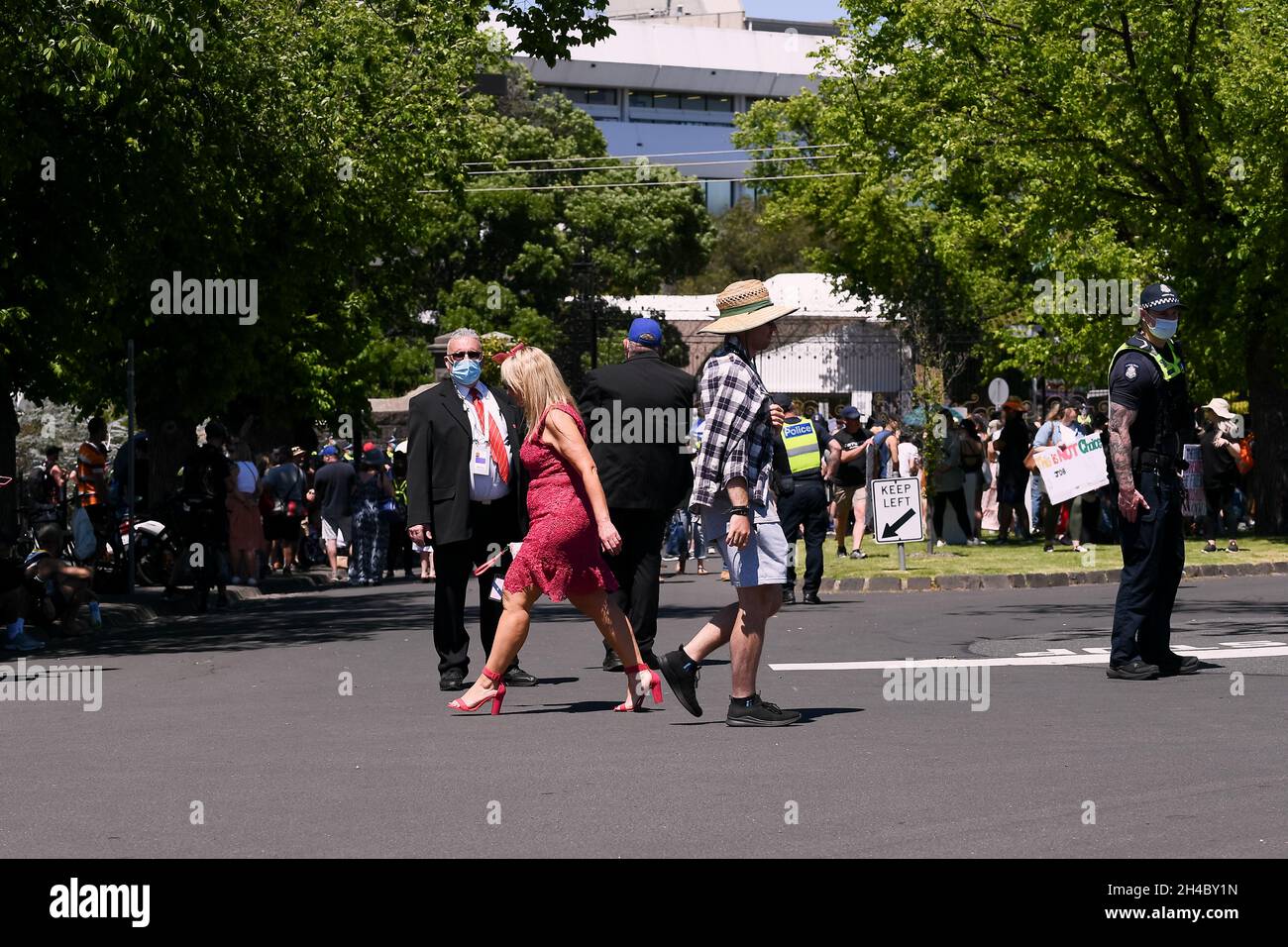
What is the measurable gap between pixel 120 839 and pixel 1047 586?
15885mm

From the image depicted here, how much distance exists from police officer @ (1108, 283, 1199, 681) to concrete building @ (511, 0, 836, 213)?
376 ft

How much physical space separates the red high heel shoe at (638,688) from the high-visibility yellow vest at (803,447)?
7905 mm

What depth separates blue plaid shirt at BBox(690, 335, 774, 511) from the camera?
31.3ft

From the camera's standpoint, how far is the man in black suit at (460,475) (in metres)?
11.7

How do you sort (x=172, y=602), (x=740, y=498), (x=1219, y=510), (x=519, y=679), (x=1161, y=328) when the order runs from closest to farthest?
(x=740, y=498) → (x=1161, y=328) → (x=519, y=679) → (x=172, y=602) → (x=1219, y=510)

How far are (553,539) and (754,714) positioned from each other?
1.41 m

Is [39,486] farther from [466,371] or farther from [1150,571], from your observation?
[1150,571]

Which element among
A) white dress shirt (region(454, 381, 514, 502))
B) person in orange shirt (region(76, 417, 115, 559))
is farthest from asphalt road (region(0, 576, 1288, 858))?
person in orange shirt (region(76, 417, 115, 559))

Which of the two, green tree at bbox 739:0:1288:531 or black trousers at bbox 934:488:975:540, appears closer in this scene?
black trousers at bbox 934:488:975:540

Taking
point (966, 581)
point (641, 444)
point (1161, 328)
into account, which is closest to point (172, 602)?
point (966, 581)

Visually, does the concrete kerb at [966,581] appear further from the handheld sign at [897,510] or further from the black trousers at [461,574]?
the black trousers at [461,574]

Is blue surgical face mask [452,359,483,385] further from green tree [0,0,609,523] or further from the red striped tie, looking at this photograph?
green tree [0,0,609,523]

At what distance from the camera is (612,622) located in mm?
10500
